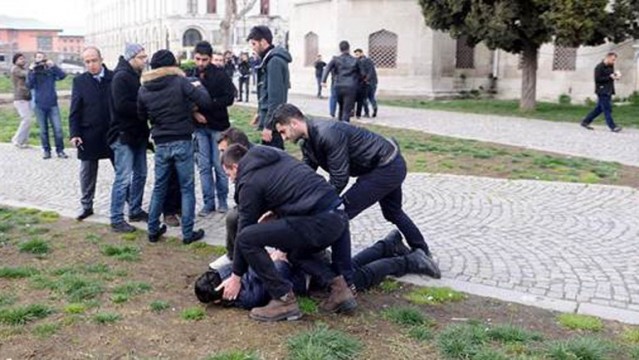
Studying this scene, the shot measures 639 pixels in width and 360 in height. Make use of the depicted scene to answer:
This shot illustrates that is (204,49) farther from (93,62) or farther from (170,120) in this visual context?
(170,120)

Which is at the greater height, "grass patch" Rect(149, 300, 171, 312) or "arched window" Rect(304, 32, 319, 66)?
"arched window" Rect(304, 32, 319, 66)

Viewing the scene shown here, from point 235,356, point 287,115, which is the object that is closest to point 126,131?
point 287,115

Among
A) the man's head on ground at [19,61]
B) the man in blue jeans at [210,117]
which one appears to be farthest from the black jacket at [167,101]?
the man's head on ground at [19,61]

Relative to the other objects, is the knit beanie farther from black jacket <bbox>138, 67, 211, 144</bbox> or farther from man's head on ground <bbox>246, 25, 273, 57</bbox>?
man's head on ground <bbox>246, 25, 273, 57</bbox>

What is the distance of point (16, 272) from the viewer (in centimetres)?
594

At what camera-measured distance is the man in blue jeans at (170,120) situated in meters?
6.66

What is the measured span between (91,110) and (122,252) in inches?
73.6

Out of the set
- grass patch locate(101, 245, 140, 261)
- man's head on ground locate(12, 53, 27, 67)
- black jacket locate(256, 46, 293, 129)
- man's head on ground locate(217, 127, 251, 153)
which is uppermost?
man's head on ground locate(12, 53, 27, 67)

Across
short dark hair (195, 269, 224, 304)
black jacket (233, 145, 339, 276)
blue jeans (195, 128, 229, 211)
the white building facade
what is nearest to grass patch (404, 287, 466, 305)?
black jacket (233, 145, 339, 276)

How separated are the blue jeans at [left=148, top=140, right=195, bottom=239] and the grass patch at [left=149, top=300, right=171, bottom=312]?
5.43 ft

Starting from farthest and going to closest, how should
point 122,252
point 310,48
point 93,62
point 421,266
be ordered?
1. point 310,48
2. point 93,62
3. point 122,252
4. point 421,266

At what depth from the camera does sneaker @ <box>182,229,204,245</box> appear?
6887 millimetres

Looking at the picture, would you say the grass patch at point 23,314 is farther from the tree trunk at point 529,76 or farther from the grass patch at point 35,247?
the tree trunk at point 529,76

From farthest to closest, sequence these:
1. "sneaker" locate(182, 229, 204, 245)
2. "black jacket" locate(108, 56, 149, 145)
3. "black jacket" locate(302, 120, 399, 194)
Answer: "black jacket" locate(108, 56, 149, 145) < "sneaker" locate(182, 229, 204, 245) < "black jacket" locate(302, 120, 399, 194)
